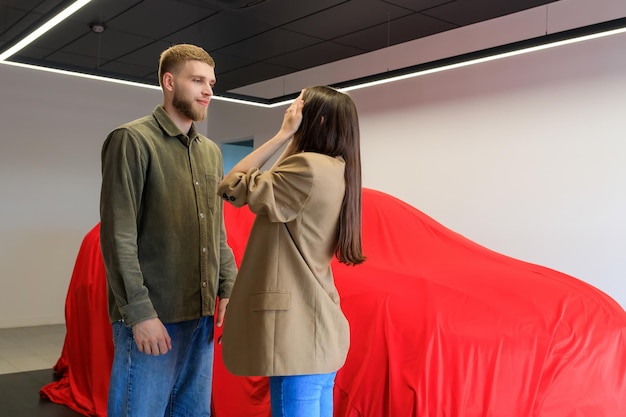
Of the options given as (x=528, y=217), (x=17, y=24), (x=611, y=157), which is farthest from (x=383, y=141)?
(x=17, y=24)

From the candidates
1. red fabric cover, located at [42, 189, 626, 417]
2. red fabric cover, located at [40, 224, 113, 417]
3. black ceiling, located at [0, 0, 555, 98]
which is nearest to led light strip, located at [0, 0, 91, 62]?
black ceiling, located at [0, 0, 555, 98]

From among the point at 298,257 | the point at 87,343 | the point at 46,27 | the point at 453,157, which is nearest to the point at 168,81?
the point at 298,257

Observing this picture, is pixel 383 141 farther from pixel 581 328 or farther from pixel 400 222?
pixel 581 328

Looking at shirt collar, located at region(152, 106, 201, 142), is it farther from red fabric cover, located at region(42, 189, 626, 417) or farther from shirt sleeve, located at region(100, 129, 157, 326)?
red fabric cover, located at region(42, 189, 626, 417)

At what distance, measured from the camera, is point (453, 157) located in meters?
5.11

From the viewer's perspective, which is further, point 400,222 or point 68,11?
point 400,222

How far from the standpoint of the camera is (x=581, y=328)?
254 centimetres

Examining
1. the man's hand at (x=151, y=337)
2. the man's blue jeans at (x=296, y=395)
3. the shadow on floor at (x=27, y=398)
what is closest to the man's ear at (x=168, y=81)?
the man's hand at (x=151, y=337)

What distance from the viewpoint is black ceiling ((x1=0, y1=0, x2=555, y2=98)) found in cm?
439

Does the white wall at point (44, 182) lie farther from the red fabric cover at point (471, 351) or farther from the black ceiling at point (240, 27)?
the red fabric cover at point (471, 351)

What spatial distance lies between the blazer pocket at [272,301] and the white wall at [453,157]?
11.3ft

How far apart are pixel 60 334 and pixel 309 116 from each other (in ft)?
17.1

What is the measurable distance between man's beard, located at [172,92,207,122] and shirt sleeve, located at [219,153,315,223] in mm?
264

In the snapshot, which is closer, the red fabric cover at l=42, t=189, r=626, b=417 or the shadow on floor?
the red fabric cover at l=42, t=189, r=626, b=417
